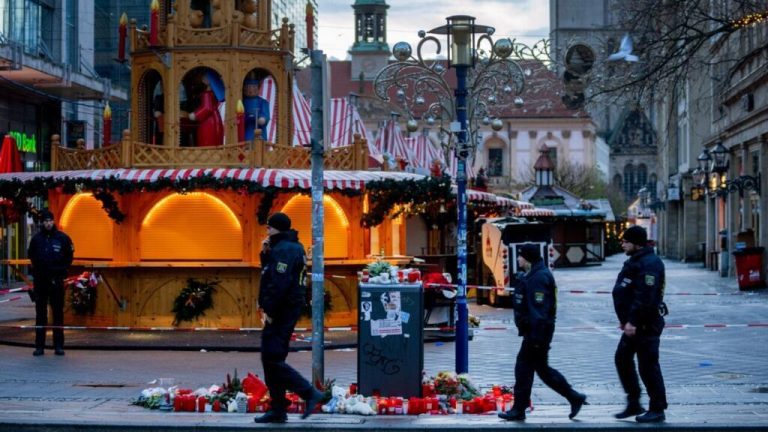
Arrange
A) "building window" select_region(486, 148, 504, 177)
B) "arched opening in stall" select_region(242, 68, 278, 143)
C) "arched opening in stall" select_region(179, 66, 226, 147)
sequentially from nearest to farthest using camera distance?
"arched opening in stall" select_region(179, 66, 226, 147) → "arched opening in stall" select_region(242, 68, 278, 143) → "building window" select_region(486, 148, 504, 177)

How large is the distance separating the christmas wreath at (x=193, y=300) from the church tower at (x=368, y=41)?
102 metres

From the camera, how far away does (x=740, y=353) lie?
19.2 meters

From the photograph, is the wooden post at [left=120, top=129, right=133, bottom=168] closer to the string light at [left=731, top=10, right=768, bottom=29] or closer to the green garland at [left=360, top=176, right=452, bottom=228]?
the green garland at [left=360, top=176, right=452, bottom=228]

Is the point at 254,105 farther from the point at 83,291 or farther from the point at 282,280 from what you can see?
the point at 282,280

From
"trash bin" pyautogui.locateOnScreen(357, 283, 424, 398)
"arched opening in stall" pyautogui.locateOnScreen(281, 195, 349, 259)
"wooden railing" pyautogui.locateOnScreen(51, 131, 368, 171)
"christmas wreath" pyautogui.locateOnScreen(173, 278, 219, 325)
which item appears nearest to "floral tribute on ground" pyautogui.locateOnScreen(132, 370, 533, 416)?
"trash bin" pyautogui.locateOnScreen(357, 283, 424, 398)

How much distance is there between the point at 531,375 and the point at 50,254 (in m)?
9.11

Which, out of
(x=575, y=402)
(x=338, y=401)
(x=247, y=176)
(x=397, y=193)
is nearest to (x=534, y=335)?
(x=575, y=402)

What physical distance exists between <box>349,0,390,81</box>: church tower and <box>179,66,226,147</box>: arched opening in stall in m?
99.9

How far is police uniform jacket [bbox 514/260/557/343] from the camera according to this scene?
1233 centimetres

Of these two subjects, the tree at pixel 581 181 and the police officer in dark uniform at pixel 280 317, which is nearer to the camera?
the police officer in dark uniform at pixel 280 317

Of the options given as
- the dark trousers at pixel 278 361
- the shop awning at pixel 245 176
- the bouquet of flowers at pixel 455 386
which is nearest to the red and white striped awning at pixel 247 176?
the shop awning at pixel 245 176

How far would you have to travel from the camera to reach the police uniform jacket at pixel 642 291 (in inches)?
475

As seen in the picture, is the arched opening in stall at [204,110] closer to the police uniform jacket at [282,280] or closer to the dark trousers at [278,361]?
the police uniform jacket at [282,280]

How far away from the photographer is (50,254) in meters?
19.1
